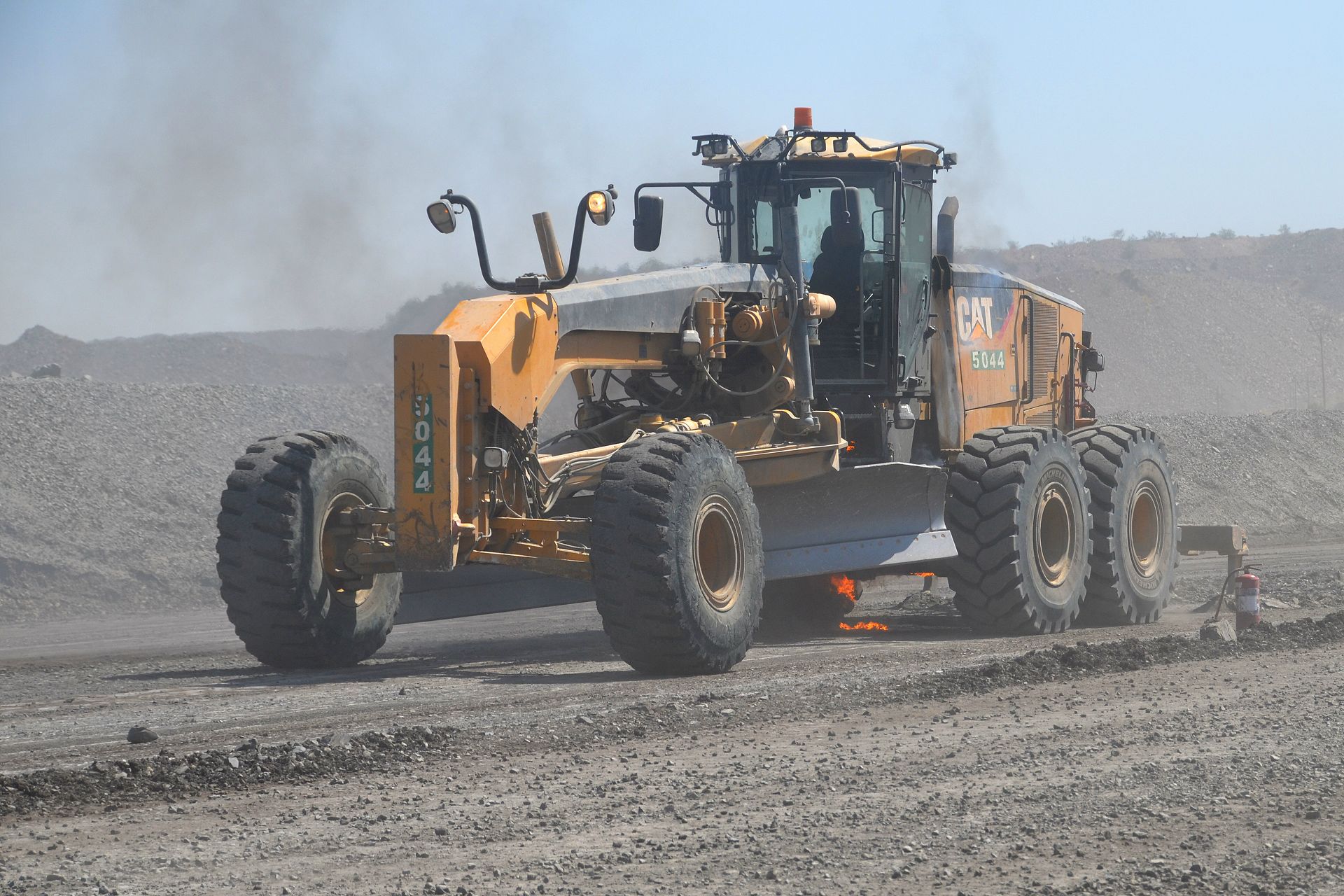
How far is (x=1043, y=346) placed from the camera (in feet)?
49.8

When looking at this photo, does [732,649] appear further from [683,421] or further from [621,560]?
[683,421]

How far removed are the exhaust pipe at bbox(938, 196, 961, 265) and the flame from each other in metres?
2.78

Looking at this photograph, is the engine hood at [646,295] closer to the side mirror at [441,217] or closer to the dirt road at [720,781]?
the side mirror at [441,217]

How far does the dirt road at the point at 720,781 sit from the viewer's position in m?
5.21

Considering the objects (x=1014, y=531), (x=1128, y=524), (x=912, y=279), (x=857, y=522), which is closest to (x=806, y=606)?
(x=857, y=522)

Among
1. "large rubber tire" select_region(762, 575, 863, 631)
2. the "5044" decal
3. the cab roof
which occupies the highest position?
the cab roof

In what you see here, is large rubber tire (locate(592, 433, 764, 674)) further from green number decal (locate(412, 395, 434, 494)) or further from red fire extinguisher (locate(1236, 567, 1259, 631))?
red fire extinguisher (locate(1236, 567, 1259, 631))

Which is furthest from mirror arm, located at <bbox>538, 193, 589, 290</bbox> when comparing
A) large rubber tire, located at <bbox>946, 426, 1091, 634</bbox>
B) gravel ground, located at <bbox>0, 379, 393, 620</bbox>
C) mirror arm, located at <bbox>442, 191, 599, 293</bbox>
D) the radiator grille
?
gravel ground, located at <bbox>0, 379, 393, 620</bbox>

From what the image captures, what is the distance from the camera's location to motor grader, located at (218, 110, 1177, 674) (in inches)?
369

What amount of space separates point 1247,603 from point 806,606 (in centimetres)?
377

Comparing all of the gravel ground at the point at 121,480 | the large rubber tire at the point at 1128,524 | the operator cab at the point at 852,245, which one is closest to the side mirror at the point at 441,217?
the operator cab at the point at 852,245

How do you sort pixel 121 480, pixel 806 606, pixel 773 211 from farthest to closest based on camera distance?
pixel 121 480 < pixel 806 606 < pixel 773 211

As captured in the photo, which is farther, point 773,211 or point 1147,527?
point 1147,527

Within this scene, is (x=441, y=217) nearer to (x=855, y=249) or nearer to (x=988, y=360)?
(x=855, y=249)
